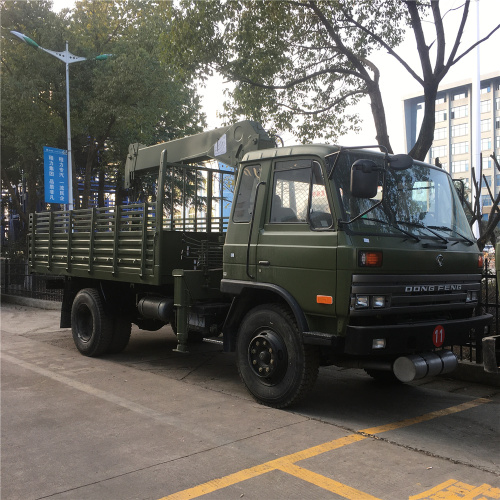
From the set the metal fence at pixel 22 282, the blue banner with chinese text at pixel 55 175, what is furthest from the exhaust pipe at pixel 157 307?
the blue banner with chinese text at pixel 55 175

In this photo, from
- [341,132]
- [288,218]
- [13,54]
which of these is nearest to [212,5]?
[341,132]

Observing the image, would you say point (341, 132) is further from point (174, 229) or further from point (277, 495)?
point (277, 495)

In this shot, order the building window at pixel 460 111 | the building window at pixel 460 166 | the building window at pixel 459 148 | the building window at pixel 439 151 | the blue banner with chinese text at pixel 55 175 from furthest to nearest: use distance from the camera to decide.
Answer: the building window at pixel 439 151, the building window at pixel 460 111, the building window at pixel 460 166, the building window at pixel 459 148, the blue banner with chinese text at pixel 55 175

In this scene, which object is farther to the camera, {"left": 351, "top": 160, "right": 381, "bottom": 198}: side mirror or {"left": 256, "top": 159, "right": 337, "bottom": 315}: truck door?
{"left": 256, "top": 159, "right": 337, "bottom": 315}: truck door

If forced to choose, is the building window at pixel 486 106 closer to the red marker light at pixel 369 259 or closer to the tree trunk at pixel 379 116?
the tree trunk at pixel 379 116

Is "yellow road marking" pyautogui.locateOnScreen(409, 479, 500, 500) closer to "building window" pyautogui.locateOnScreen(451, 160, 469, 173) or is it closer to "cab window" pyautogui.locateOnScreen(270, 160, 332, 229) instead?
"cab window" pyautogui.locateOnScreen(270, 160, 332, 229)

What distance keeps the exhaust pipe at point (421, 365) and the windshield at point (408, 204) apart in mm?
1164

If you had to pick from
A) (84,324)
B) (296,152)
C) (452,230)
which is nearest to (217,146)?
(296,152)

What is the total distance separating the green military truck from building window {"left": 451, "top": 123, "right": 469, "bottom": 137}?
84421 millimetres

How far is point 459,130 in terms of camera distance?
83.9 metres

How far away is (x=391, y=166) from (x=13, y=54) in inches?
765

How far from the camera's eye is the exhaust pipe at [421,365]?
16.4ft

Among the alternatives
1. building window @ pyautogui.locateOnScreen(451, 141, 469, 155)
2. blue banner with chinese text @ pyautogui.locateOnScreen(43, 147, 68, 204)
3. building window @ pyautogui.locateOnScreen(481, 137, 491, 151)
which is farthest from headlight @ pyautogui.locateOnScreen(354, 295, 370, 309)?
building window @ pyautogui.locateOnScreen(451, 141, 469, 155)

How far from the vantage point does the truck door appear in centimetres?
508
